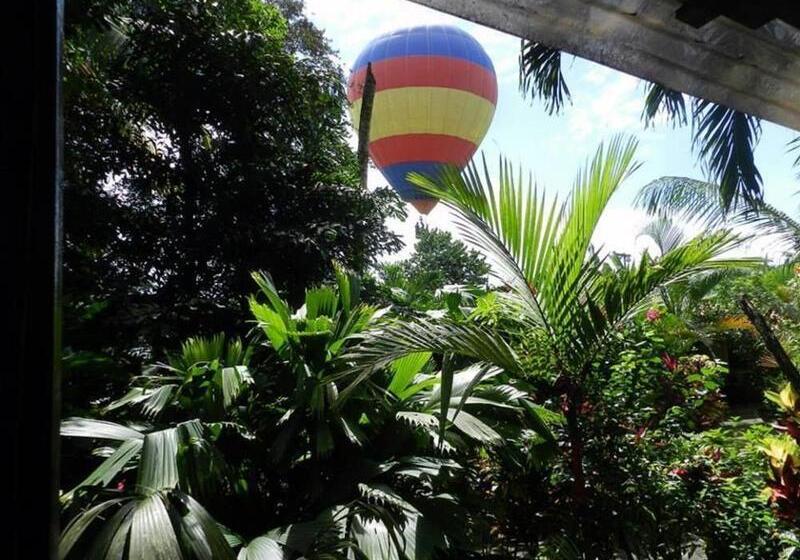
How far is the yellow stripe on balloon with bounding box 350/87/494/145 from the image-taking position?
13.1 m

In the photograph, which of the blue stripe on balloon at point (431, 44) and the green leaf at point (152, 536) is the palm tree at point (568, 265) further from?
the blue stripe on balloon at point (431, 44)

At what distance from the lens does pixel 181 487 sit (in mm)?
2404

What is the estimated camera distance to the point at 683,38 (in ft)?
4.59

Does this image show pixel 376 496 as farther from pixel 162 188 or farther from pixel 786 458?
pixel 162 188

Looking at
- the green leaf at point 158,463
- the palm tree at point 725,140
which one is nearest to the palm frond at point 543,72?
the palm tree at point 725,140

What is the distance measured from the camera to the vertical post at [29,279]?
1.39 ft

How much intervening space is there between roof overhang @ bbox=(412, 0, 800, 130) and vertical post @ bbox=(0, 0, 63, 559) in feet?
2.79

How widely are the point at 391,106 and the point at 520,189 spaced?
37.7ft

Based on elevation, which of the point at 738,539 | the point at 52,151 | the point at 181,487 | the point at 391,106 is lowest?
the point at 738,539

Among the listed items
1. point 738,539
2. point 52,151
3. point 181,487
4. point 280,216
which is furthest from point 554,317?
point 280,216

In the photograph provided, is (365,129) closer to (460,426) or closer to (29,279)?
(460,426)

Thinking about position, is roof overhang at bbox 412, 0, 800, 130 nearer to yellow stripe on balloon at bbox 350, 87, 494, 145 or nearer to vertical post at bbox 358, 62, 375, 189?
vertical post at bbox 358, 62, 375, 189

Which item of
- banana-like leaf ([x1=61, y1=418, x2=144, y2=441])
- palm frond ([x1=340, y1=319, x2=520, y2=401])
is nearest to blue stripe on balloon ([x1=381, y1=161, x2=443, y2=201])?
palm frond ([x1=340, y1=319, x2=520, y2=401])

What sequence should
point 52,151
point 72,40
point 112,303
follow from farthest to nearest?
1. point 72,40
2. point 112,303
3. point 52,151
